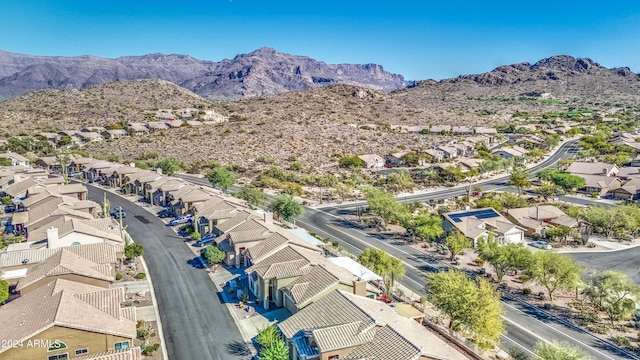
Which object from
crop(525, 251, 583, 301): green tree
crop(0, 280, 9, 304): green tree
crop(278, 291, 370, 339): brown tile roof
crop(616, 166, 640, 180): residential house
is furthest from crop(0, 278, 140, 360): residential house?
crop(616, 166, 640, 180): residential house

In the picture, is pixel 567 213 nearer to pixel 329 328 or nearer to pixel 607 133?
pixel 329 328

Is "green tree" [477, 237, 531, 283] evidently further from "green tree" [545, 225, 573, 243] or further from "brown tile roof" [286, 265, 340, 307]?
"brown tile roof" [286, 265, 340, 307]

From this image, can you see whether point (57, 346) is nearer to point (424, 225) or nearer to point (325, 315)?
point (325, 315)

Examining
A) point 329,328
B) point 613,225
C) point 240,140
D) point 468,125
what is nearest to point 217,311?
point 329,328

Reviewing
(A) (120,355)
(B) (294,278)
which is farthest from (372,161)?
(A) (120,355)

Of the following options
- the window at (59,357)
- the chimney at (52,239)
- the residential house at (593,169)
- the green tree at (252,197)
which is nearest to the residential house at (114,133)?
the green tree at (252,197)

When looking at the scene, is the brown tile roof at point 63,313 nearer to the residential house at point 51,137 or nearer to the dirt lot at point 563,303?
the dirt lot at point 563,303
